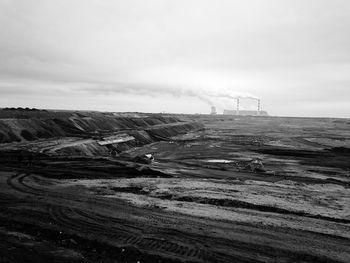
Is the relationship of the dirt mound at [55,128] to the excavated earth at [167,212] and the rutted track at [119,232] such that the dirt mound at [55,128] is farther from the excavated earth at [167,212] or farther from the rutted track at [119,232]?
the rutted track at [119,232]

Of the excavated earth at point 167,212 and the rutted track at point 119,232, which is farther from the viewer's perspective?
the excavated earth at point 167,212

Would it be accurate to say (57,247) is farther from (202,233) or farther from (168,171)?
(168,171)

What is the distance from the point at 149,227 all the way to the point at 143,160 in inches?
679

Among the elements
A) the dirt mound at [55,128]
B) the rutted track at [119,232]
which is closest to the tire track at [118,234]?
the rutted track at [119,232]

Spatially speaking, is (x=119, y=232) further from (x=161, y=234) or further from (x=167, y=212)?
(x=167, y=212)

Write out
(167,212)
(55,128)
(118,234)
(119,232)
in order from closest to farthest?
1. (118,234)
2. (119,232)
3. (167,212)
4. (55,128)

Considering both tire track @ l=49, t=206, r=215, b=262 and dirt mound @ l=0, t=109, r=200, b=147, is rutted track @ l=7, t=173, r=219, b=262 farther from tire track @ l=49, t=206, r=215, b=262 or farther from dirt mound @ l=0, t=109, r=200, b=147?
dirt mound @ l=0, t=109, r=200, b=147

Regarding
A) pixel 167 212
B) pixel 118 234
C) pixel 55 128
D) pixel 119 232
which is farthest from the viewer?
pixel 55 128

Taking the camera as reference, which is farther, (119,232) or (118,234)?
(119,232)

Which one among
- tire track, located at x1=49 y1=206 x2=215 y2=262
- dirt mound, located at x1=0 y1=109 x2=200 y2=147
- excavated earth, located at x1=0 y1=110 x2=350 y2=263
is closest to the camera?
tire track, located at x1=49 y1=206 x2=215 y2=262

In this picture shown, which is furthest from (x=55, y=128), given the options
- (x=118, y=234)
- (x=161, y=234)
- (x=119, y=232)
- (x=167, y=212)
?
(x=161, y=234)

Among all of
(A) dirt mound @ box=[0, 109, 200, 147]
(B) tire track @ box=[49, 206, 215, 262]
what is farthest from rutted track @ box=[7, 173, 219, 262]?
(A) dirt mound @ box=[0, 109, 200, 147]

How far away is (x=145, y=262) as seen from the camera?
10344 millimetres

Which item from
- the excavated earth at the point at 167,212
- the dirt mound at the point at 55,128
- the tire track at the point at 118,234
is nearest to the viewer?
the tire track at the point at 118,234
